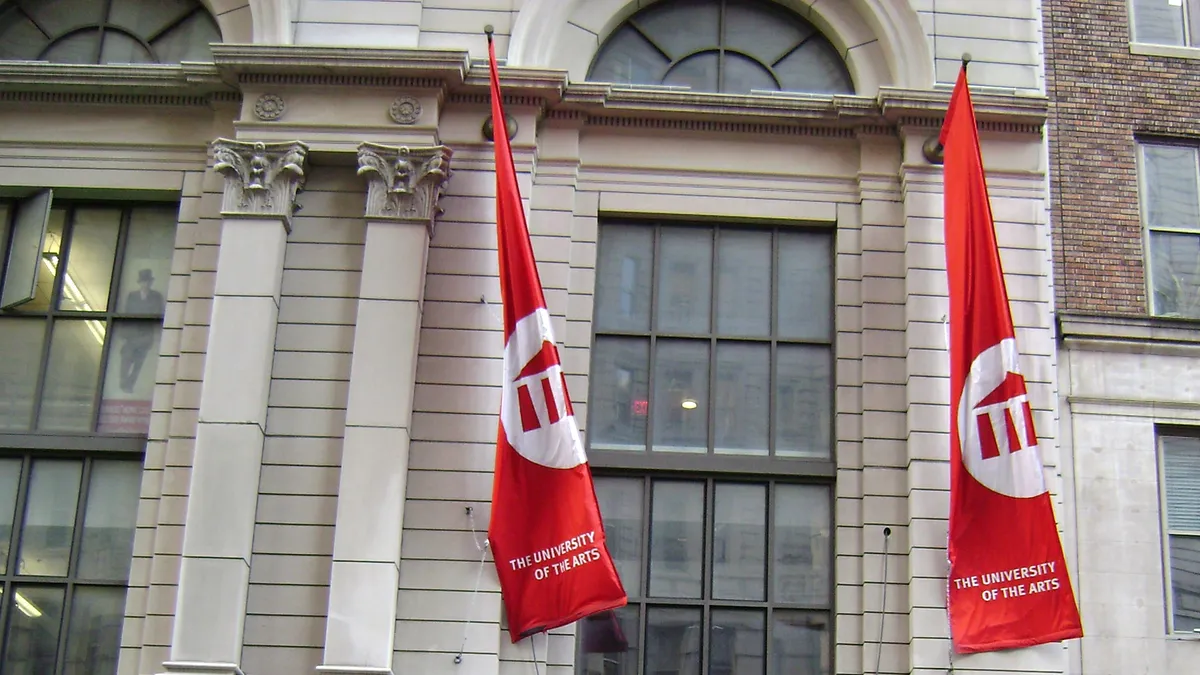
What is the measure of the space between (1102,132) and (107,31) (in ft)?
43.4

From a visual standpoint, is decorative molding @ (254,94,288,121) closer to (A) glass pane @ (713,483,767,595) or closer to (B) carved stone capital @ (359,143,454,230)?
(B) carved stone capital @ (359,143,454,230)

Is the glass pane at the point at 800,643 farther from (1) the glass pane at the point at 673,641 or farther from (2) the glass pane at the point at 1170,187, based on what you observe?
(2) the glass pane at the point at 1170,187

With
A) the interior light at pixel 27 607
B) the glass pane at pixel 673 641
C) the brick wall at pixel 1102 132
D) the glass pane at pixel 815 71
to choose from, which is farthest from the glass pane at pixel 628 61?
the interior light at pixel 27 607

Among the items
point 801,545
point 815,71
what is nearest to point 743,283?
point 815,71

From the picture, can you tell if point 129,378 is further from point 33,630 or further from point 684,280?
point 684,280

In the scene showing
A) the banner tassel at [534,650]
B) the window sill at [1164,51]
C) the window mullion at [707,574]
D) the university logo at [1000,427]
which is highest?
the window sill at [1164,51]

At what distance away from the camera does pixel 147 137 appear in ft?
68.5

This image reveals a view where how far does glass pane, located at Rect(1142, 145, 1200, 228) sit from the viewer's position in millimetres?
21438

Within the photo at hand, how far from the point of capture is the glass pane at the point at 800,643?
1888cm

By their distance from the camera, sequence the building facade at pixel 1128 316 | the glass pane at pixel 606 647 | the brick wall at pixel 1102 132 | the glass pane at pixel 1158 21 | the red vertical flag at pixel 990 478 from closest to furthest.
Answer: the red vertical flag at pixel 990 478 < the glass pane at pixel 606 647 < the building facade at pixel 1128 316 < the brick wall at pixel 1102 132 < the glass pane at pixel 1158 21

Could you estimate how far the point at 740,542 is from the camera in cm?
1939

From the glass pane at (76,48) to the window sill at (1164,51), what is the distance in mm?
13819

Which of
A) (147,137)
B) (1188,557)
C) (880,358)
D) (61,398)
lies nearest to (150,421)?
(61,398)

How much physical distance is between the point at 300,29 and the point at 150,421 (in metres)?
5.33
